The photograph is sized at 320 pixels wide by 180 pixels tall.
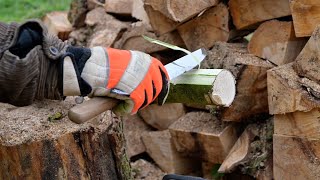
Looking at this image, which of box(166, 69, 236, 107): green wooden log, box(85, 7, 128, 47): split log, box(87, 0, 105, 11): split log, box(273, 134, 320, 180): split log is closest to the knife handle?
box(166, 69, 236, 107): green wooden log

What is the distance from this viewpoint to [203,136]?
9.16ft

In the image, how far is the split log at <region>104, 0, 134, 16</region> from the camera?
3.47m

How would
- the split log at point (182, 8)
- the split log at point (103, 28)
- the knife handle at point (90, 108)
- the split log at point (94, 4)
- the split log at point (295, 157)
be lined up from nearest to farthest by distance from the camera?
the knife handle at point (90, 108)
the split log at point (295, 157)
the split log at point (182, 8)
the split log at point (103, 28)
the split log at point (94, 4)

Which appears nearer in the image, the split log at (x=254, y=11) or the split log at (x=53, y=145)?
the split log at (x=53, y=145)

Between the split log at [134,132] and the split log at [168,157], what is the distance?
9 centimetres

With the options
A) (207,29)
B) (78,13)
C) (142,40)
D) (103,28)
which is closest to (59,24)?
(78,13)

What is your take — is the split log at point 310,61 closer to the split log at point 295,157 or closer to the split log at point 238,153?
the split log at point 295,157

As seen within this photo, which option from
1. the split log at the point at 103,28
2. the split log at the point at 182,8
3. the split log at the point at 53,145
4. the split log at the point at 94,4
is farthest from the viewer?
the split log at the point at 94,4

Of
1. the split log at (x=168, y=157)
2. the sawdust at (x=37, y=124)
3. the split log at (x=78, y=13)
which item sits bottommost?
the split log at (x=168, y=157)

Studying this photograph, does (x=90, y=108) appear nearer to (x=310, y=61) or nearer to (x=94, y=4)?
(x=310, y=61)

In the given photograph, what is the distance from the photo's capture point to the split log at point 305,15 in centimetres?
240

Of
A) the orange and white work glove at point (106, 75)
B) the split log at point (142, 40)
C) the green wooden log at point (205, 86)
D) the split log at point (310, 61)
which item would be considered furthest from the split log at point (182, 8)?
→ the orange and white work glove at point (106, 75)

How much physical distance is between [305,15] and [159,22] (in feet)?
2.59

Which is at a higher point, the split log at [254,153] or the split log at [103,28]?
the split log at [103,28]
